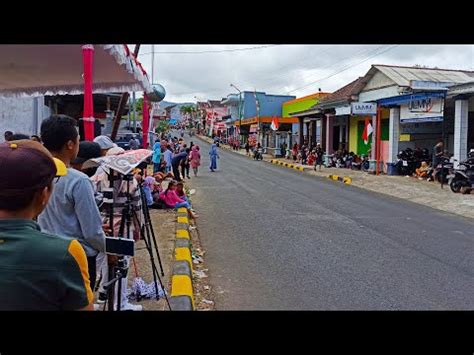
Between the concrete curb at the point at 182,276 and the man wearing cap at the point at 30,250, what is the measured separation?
332 cm

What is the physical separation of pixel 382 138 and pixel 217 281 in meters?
20.7

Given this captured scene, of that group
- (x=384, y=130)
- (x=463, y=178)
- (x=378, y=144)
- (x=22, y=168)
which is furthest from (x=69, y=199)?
(x=384, y=130)

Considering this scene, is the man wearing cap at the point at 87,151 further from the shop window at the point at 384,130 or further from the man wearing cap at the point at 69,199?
the shop window at the point at 384,130

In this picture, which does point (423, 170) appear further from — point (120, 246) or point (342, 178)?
point (120, 246)

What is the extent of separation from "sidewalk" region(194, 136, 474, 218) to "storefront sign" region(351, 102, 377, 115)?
10.0ft

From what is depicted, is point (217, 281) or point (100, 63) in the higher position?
point (100, 63)

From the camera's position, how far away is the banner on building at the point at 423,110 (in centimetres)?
1958

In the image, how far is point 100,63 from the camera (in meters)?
6.53

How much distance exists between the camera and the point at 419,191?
1694cm

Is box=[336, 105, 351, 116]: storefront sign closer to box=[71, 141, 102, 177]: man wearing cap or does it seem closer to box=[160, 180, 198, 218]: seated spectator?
box=[160, 180, 198, 218]: seated spectator

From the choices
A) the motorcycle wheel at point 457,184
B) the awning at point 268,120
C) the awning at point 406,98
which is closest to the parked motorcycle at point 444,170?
the motorcycle wheel at point 457,184

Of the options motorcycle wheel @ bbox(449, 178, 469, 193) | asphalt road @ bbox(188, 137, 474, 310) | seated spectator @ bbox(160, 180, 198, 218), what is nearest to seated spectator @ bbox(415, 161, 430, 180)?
motorcycle wheel @ bbox(449, 178, 469, 193)
